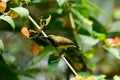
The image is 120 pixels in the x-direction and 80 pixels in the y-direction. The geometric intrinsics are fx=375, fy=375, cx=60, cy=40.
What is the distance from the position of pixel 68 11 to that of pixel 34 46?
163 millimetres

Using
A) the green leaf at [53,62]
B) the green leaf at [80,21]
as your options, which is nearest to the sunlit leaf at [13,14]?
the green leaf at [53,62]

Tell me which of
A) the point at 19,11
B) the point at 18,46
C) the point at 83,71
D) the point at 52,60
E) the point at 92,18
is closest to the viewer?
the point at 19,11

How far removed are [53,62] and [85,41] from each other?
145mm

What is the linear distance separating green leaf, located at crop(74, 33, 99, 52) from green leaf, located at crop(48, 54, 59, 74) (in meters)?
0.10

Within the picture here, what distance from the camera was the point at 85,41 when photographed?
3.44 feet

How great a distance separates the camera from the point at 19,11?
82 centimetres

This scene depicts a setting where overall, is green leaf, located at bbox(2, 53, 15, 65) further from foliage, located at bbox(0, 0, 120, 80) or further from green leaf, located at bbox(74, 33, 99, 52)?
green leaf, located at bbox(74, 33, 99, 52)

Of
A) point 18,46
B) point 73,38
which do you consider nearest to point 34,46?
point 73,38

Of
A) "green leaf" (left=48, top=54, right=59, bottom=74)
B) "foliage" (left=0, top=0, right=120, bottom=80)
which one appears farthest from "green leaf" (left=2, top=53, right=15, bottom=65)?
"green leaf" (left=48, top=54, right=59, bottom=74)

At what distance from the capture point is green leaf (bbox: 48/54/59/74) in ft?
3.05

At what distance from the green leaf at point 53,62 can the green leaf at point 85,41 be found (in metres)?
0.10

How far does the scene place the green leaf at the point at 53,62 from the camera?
3.05 feet

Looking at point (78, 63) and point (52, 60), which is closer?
point (52, 60)

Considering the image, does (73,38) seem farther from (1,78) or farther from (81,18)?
(1,78)
